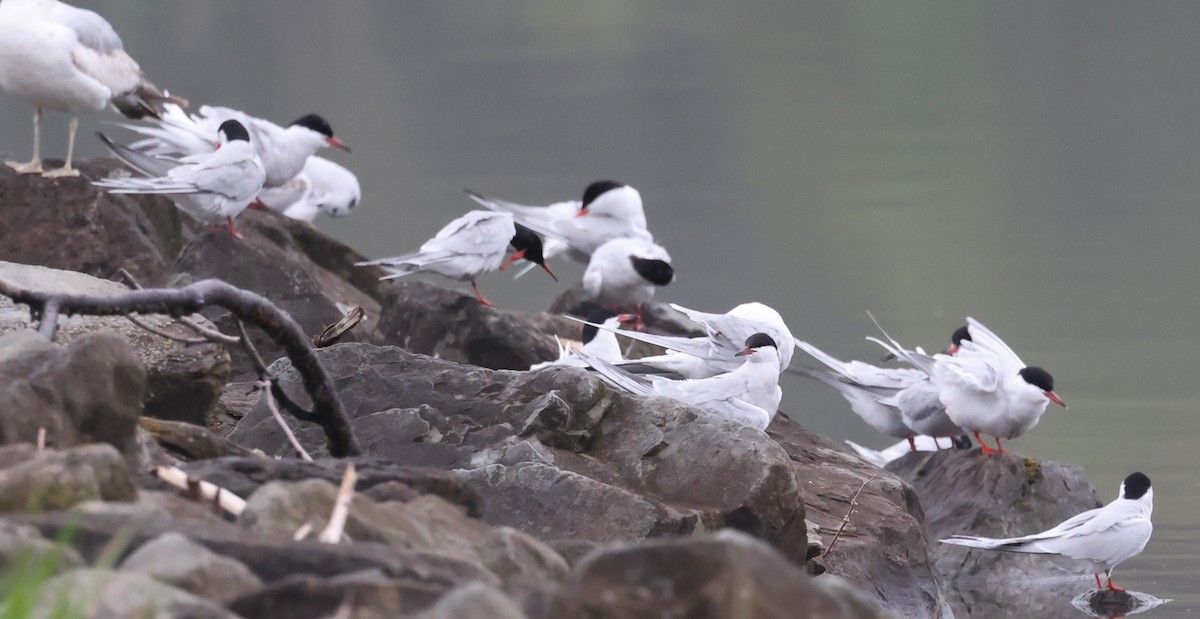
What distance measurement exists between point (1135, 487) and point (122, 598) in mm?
5495

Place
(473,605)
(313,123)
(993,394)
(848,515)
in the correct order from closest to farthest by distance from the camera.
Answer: (473,605)
(848,515)
(993,394)
(313,123)

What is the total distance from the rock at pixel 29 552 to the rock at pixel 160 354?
2.45 meters

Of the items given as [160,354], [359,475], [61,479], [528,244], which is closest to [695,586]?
[61,479]

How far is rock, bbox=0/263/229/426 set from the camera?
16.0 feet

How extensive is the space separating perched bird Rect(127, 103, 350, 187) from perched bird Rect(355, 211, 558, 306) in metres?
1.40

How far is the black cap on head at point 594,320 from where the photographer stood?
8.27 meters

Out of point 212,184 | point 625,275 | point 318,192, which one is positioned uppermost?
point 212,184

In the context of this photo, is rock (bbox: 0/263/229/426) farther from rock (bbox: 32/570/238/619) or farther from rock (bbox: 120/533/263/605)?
rock (bbox: 32/570/238/619)

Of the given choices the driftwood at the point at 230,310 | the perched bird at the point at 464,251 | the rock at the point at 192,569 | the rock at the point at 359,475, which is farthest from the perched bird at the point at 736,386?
the rock at the point at 192,569

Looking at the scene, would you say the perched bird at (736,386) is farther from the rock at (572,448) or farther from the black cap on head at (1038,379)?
the black cap on head at (1038,379)

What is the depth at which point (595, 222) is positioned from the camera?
36.5 feet

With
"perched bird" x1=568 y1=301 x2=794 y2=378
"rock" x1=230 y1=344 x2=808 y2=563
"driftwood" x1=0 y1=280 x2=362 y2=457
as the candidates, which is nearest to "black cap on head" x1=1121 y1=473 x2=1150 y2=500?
"perched bird" x1=568 y1=301 x2=794 y2=378

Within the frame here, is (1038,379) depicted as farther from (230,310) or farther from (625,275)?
(230,310)

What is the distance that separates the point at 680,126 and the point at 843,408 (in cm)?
2733
